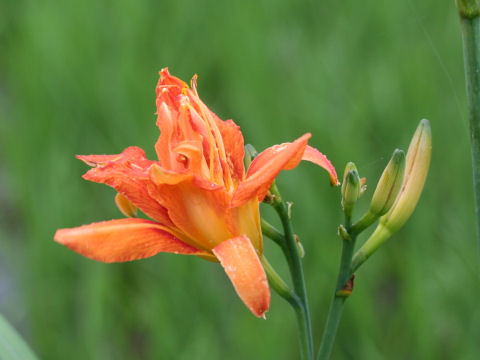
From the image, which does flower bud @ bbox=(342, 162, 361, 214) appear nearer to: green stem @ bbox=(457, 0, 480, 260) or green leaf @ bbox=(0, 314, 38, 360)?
green stem @ bbox=(457, 0, 480, 260)

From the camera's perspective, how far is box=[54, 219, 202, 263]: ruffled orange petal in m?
0.57

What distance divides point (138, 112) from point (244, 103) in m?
0.34

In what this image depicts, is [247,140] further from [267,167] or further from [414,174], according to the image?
[267,167]

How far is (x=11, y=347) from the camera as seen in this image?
67cm

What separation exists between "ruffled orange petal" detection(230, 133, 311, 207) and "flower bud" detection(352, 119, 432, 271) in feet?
0.52

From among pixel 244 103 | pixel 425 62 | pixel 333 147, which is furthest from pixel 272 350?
pixel 425 62

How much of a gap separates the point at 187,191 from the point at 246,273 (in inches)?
4.6

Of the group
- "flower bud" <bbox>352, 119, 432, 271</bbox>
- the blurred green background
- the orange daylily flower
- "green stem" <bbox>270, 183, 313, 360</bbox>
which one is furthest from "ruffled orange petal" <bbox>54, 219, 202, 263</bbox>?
the blurred green background

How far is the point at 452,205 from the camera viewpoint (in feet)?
6.00

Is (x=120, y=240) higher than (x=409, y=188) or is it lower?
higher

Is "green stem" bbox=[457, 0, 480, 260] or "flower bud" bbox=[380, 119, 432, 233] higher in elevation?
"green stem" bbox=[457, 0, 480, 260]

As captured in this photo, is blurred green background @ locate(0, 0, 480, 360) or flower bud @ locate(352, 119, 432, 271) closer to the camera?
flower bud @ locate(352, 119, 432, 271)

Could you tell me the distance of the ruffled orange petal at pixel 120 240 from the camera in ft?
1.88

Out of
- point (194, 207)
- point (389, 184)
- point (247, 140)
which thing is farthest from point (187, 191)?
point (247, 140)
